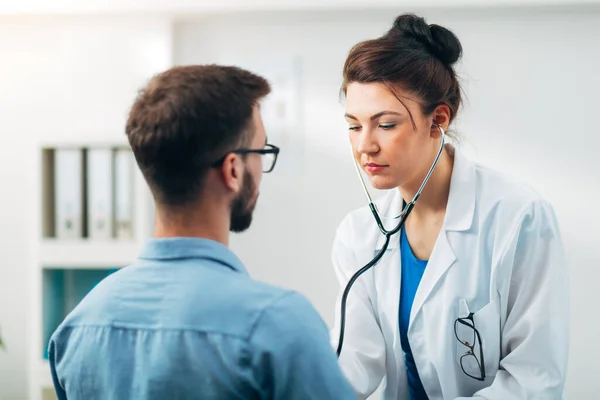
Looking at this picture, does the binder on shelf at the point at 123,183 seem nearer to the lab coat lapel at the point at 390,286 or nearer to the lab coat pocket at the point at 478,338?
the lab coat lapel at the point at 390,286

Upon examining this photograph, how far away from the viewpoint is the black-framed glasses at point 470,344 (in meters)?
1.36

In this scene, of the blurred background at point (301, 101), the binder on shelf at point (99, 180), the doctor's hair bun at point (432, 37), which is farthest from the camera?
the blurred background at point (301, 101)

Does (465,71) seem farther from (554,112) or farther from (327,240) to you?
(327,240)

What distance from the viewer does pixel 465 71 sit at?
8.18ft

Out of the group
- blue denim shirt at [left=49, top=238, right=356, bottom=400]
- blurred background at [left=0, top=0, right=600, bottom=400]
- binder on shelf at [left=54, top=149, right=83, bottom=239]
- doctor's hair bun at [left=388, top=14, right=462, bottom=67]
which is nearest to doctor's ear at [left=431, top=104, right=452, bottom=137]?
doctor's hair bun at [left=388, top=14, right=462, bottom=67]

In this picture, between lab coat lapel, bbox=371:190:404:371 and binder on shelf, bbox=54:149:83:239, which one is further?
binder on shelf, bbox=54:149:83:239

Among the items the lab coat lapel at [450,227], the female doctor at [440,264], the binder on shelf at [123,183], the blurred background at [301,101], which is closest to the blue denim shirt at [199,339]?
the female doctor at [440,264]

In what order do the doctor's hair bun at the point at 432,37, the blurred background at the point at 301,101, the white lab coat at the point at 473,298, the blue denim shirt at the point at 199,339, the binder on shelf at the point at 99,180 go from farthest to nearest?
the blurred background at the point at 301,101, the binder on shelf at the point at 99,180, the doctor's hair bun at the point at 432,37, the white lab coat at the point at 473,298, the blue denim shirt at the point at 199,339

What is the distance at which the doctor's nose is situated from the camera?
1379mm

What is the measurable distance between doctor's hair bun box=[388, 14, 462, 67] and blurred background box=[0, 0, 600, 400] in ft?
3.29

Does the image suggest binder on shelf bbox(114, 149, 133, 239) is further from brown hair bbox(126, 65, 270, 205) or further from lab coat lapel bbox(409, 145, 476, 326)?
brown hair bbox(126, 65, 270, 205)

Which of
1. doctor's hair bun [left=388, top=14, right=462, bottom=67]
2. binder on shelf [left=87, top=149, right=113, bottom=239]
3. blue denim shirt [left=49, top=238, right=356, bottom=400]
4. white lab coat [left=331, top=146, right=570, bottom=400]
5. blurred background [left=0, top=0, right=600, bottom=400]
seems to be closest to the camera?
blue denim shirt [left=49, top=238, right=356, bottom=400]

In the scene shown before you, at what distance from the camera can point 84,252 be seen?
90.0 inches

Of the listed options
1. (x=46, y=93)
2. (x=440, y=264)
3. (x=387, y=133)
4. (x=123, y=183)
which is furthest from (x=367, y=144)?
(x=46, y=93)
